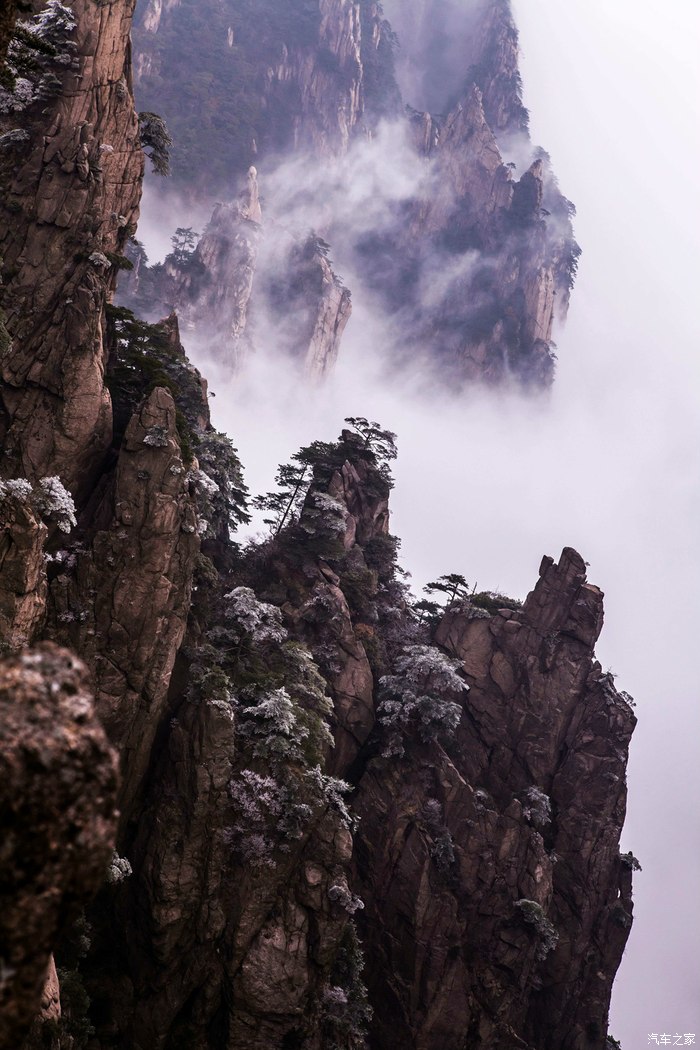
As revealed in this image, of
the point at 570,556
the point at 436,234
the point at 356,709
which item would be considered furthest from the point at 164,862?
the point at 436,234

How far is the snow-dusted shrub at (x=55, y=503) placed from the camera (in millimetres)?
27281

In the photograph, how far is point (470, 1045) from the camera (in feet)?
127

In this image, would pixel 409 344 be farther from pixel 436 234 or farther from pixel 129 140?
pixel 129 140

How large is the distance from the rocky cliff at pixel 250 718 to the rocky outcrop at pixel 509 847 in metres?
0.16

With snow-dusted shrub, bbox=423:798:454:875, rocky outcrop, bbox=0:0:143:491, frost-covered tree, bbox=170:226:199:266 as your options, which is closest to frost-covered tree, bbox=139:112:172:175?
rocky outcrop, bbox=0:0:143:491

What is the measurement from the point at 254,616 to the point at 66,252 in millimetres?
19702

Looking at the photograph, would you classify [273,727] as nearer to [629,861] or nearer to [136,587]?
[136,587]

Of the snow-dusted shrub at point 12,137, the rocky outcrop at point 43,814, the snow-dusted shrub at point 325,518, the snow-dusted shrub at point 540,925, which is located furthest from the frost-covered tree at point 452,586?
the rocky outcrop at point 43,814

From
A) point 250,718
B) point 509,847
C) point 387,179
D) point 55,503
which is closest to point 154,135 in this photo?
point 55,503

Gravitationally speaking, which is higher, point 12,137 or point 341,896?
point 12,137

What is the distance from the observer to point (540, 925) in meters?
40.9

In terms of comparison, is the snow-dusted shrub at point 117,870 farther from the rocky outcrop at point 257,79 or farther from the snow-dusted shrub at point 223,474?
the rocky outcrop at point 257,79

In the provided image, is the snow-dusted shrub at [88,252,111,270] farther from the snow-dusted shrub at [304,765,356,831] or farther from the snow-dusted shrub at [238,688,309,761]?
the snow-dusted shrub at [304,765,356,831]

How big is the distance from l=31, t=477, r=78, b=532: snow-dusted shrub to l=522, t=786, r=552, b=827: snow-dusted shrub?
32729 millimetres
